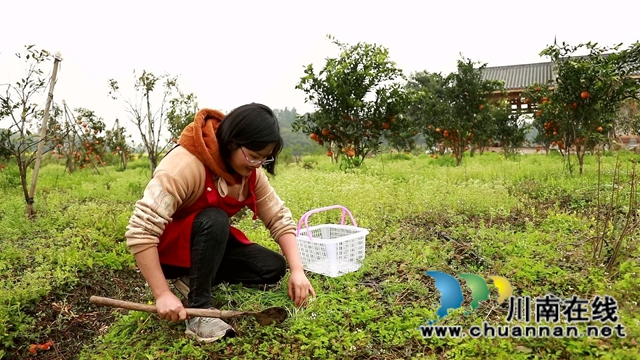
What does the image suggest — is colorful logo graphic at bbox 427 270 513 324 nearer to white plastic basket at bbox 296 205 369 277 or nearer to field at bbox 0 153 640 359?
field at bbox 0 153 640 359

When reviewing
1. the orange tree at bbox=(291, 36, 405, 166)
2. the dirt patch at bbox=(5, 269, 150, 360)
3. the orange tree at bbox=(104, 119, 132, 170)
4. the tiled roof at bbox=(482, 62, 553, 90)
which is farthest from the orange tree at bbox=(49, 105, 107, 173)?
the tiled roof at bbox=(482, 62, 553, 90)

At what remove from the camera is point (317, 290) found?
9.07ft

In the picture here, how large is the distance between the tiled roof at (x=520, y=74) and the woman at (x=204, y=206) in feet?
63.3

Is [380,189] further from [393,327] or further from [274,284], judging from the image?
[393,327]

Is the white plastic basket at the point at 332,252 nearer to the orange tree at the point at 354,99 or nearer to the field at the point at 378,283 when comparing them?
the field at the point at 378,283

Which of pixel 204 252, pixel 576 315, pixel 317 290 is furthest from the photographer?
pixel 317 290

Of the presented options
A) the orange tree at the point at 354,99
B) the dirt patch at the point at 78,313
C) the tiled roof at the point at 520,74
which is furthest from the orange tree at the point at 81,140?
the tiled roof at the point at 520,74

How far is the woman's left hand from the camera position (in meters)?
2.42

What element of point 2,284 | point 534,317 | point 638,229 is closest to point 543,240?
point 638,229

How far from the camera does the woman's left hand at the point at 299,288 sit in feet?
Answer: 7.93

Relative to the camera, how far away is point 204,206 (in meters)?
2.34

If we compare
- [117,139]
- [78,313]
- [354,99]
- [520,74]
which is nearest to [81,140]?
[117,139]

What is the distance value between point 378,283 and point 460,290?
0.51 meters

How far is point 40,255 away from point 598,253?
3.77 metres
